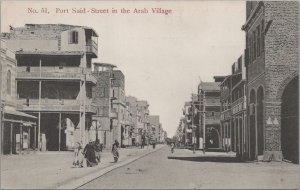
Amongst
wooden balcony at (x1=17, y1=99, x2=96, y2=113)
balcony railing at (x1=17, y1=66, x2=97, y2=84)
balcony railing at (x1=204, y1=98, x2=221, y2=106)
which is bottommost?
wooden balcony at (x1=17, y1=99, x2=96, y2=113)

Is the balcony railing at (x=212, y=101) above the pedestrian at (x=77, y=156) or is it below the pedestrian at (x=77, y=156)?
above

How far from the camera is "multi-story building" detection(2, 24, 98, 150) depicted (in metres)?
50.9

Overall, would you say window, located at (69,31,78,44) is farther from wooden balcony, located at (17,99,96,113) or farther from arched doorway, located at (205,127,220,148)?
arched doorway, located at (205,127,220,148)

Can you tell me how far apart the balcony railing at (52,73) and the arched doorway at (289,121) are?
27.3m

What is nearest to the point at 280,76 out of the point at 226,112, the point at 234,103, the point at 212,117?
the point at 234,103

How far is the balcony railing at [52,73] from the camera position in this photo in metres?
51.0

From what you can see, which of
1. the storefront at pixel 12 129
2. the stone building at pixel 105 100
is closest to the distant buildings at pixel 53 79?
the storefront at pixel 12 129

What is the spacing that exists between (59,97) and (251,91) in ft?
77.7

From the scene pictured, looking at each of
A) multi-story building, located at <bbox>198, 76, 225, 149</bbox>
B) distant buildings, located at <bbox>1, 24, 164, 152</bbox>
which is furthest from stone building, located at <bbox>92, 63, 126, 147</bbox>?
multi-story building, located at <bbox>198, 76, 225, 149</bbox>

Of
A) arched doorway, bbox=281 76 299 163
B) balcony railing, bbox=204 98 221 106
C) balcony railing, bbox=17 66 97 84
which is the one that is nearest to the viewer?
arched doorway, bbox=281 76 299 163

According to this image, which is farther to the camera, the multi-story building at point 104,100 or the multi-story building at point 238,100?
the multi-story building at point 104,100

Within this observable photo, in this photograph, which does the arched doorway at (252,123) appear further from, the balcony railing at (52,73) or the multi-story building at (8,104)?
the balcony railing at (52,73)

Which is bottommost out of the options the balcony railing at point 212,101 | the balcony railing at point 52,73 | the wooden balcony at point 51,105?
the wooden balcony at point 51,105

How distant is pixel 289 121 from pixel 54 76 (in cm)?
2917
